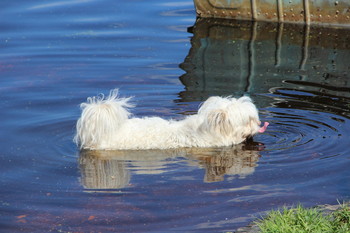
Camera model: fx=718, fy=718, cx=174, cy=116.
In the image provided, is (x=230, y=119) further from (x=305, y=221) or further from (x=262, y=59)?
(x=262, y=59)

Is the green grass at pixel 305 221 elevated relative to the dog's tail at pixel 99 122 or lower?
lower

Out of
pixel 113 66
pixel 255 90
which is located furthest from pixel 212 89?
pixel 113 66

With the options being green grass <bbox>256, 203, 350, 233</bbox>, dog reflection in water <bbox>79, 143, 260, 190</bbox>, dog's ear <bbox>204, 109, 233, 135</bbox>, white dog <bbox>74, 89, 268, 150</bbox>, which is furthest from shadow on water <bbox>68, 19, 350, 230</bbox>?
green grass <bbox>256, 203, 350, 233</bbox>

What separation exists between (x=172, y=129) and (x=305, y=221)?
9.16 ft

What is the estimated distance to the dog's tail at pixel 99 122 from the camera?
802cm

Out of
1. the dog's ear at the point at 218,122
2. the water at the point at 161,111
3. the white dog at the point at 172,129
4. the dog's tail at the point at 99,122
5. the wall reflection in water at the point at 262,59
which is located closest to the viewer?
the water at the point at 161,111

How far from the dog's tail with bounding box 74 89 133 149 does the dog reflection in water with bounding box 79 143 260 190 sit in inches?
6.5

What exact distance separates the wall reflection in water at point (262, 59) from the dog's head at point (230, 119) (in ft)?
5.58

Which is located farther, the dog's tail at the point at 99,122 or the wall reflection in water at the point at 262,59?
the wall reflection in water at the point at 262,59

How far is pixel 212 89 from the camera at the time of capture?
1043 centimetres

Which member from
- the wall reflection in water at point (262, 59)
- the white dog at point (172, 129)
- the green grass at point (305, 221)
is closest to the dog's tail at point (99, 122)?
the white dog at point (172, 129)

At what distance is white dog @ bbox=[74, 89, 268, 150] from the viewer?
816 cm

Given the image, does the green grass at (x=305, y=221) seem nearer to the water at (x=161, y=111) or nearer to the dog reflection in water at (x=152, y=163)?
the water at (x=161, y=111)

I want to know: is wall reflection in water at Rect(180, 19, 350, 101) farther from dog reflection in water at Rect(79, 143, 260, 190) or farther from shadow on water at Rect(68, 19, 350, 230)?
dog reflection in water at Rect(79, 143, 260, 190)
